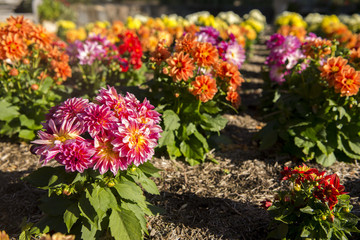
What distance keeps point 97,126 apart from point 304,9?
2142 cm

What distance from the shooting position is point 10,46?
349cm

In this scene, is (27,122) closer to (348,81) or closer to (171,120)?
(171,120)

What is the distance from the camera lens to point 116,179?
2.26 metres

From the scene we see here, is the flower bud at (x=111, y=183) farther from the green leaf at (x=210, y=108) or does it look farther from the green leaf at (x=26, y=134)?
the green leaf at (x=26, y=134)

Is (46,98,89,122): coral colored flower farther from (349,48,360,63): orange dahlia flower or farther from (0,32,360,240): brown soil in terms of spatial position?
(349,48,360,63): orange dahlia flower

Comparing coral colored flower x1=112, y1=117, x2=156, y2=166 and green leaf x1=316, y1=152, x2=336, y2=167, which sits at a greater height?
coral colored flower x1=112, y1=117, x2=156, y2=166

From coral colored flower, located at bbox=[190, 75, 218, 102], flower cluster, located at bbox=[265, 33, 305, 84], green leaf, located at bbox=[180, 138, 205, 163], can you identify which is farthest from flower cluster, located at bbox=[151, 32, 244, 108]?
flower cluster, located at bbox=[265, 33, 305, 84]

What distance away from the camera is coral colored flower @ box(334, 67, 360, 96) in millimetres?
3113

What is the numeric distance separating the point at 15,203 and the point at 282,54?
396 centimetres

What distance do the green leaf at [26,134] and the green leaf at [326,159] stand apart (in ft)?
11.1

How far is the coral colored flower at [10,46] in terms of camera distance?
3.46 m

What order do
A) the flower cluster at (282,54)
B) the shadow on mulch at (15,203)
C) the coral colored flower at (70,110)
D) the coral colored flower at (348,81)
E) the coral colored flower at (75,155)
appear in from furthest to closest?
the flower cluster at (282,54)
the coral colored flower at (348,81)
the shadow on mulch at (15,203)
the coral colored flower at (70,110)
the coral colored flower at (75,155)

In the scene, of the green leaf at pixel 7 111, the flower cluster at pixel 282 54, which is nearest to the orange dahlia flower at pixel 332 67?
the flower cluster at pixel 282 54

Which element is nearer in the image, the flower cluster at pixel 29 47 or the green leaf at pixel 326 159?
the flower cluster at pixel 29 47
